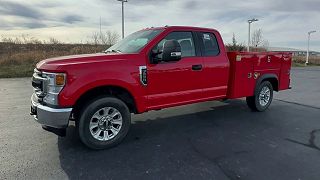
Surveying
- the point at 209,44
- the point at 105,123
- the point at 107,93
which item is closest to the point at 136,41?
the point at 107,93

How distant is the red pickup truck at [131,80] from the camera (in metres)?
4.36

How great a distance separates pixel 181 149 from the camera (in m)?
4.71

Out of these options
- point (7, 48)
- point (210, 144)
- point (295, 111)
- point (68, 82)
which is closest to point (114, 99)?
point (68, 82)

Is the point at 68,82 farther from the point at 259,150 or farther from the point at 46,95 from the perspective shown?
the point at 259,150

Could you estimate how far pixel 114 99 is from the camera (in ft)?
15.7

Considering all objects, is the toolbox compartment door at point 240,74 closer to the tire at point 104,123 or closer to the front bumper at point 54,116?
the tire at point 104,123

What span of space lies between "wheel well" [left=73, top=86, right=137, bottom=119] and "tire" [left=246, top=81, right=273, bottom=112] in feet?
11.7

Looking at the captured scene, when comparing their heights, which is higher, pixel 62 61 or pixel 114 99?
pixel 62 61

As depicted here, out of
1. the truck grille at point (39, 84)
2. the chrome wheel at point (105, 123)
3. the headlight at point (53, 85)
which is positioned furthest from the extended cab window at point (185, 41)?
the truck grille at point (39, 84)

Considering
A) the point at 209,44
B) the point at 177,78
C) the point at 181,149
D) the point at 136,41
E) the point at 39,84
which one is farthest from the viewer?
the point at 209,44

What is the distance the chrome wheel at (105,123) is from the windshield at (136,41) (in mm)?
1184

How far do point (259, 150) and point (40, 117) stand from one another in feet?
11.6

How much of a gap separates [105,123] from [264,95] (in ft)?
15.1

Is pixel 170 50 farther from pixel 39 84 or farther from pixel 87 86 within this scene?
pixel 39 84
